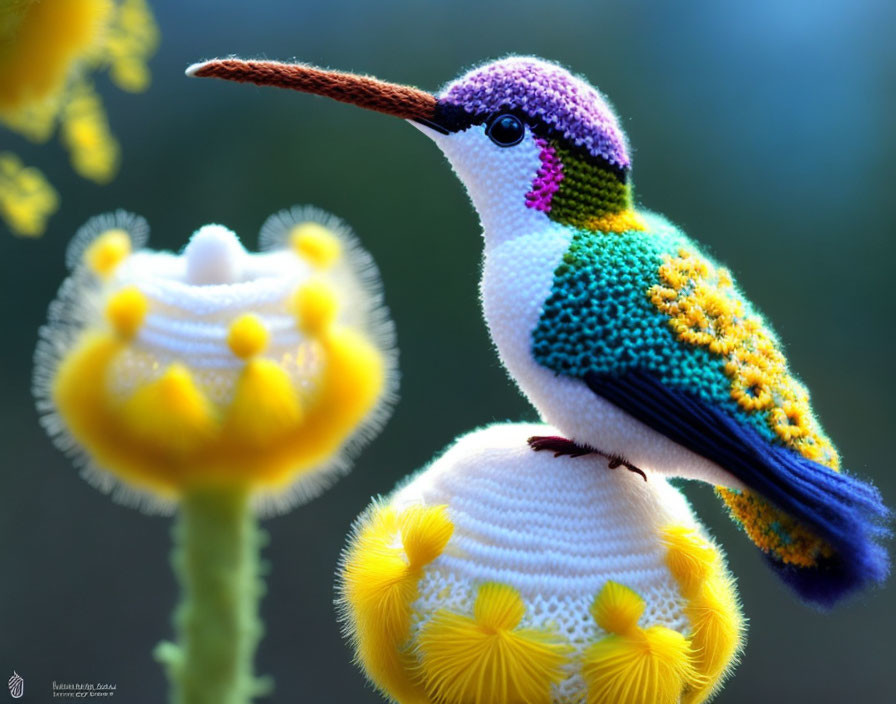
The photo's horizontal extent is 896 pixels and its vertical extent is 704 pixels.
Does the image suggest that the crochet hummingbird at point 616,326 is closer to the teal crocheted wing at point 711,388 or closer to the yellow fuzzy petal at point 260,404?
the teal crocheted wing at point 711,388

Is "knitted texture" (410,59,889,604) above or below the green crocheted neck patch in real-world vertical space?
below

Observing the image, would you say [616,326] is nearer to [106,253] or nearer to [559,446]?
[559,446]

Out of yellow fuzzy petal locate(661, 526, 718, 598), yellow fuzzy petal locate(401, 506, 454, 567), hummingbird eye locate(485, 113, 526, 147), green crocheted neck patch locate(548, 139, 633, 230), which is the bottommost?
yellow fuzzy petal locate(661, 526, 718, 598)

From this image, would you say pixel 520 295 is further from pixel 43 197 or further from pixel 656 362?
pixel 43 197

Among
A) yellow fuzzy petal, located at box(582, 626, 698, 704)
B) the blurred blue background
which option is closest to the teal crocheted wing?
yellow fuzzy petal, located at box(582, 626, 698, 704)

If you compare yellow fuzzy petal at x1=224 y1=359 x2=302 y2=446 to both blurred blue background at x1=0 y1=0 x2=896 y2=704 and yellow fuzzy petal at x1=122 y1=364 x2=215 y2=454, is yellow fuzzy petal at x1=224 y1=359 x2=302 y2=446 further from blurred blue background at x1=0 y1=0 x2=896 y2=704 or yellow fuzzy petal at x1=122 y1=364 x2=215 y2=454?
blurred blue background at x1=0 y1=0 x2=896 y2=704

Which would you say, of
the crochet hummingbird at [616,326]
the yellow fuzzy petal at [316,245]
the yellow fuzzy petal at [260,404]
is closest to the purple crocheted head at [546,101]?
the crochet hummingbird at [616,326]

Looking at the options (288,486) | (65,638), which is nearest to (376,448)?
(65,638)
